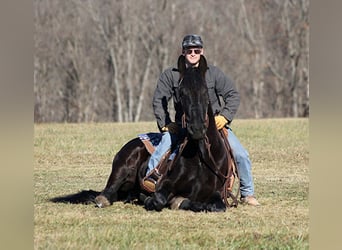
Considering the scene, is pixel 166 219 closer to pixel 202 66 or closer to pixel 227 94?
pixel 202 66

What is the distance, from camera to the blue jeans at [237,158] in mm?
7660

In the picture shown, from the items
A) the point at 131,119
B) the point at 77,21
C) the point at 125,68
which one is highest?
the point at 77,21

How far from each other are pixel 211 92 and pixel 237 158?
0.77m

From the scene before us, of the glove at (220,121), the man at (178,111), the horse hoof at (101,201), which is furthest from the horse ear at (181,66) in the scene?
the horse hoof at (101,201)

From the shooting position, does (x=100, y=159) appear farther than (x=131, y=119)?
No

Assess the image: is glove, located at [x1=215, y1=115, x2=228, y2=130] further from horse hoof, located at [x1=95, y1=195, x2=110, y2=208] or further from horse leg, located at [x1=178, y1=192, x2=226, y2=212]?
horse hoof, located at [x1=95, y1=195, x2=110, y2=208]

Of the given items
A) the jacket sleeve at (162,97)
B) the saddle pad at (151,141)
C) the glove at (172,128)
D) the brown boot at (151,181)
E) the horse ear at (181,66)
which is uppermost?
the horse ear at (181,66)

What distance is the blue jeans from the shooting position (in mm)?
7660

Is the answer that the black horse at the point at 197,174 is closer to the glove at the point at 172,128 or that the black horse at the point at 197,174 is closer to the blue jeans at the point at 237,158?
the blue jeans at the point at 237,158

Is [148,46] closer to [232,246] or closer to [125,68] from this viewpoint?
[125,68]
